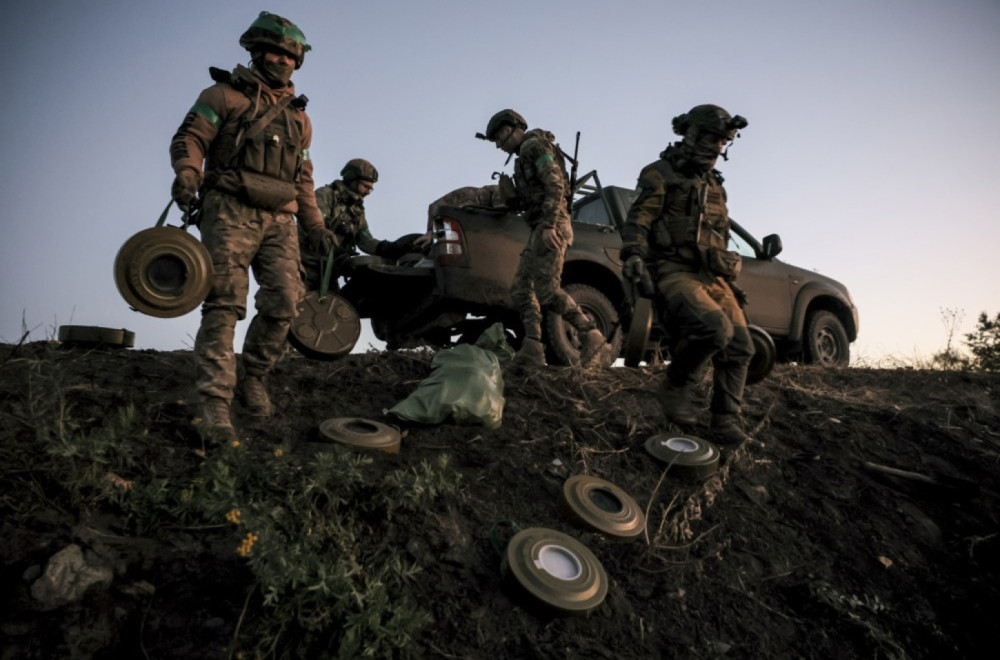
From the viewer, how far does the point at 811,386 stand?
209 inches

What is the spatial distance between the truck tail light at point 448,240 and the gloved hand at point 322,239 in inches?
54.3

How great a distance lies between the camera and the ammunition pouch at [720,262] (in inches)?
160

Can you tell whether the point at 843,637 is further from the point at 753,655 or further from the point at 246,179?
the point at 246,179

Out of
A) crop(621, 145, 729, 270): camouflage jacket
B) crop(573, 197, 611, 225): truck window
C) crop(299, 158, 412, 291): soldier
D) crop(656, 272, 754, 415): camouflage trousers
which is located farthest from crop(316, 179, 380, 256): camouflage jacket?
crop(656, 272, 754, 415): camouflage trousers

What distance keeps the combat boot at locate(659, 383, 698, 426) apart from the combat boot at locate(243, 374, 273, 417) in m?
2.38

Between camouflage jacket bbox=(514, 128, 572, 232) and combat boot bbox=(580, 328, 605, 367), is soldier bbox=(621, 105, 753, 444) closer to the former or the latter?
camouflage jacket bbox=(514, 128, 572, 232)

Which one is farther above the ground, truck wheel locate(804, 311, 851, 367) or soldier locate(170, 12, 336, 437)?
soldier locate(170, 12, 336, 437)

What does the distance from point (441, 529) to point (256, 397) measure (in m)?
1.47

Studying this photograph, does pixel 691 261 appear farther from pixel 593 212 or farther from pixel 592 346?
pixel 593 212

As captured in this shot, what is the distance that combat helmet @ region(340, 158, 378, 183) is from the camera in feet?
21.0

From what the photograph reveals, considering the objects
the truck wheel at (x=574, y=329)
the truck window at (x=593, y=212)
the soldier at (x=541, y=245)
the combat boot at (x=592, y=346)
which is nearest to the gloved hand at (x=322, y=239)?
the soldier at (x=541, y=245)

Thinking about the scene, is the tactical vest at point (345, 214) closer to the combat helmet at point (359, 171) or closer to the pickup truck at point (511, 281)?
the combat helmet at point (359, 171)

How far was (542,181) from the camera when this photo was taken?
5254 millimetres

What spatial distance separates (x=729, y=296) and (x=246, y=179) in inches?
118
